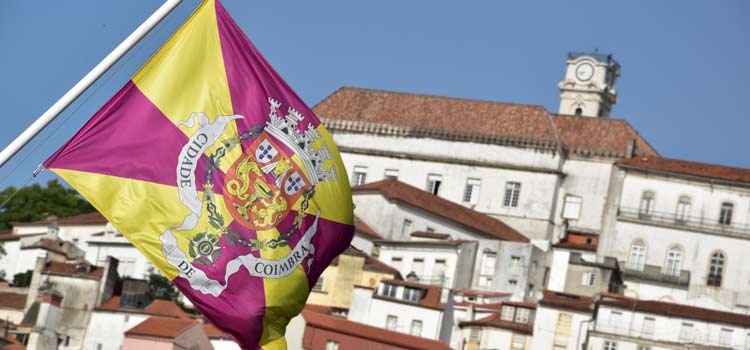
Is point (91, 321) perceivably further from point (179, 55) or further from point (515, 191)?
point (179, 55)

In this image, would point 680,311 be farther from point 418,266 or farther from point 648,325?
point 418,266

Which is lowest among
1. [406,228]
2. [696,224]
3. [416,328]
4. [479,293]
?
[416,328]

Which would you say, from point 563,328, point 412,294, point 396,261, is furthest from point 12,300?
point 563,328

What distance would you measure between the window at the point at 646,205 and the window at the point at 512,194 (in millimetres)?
11280

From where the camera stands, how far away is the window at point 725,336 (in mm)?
62625

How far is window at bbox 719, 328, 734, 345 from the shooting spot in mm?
62625

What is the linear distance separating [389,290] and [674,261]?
1783 cm

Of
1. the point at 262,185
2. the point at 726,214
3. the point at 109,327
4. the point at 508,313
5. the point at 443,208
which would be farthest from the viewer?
the point at 443,208

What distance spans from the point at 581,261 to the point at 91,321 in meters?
23.6

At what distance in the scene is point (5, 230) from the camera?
87812 millimetres

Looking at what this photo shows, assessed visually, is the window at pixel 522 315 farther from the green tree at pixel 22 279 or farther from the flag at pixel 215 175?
the flag at pixel 215 175

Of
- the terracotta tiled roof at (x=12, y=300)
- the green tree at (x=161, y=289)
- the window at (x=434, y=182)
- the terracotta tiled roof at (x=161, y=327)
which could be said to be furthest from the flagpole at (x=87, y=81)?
the window at (x=434, y=182)

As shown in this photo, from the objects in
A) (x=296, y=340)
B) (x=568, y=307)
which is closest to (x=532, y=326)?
(x=568, y=307)

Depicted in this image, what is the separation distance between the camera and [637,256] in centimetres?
7581
